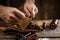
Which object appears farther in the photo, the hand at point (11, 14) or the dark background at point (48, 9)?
the dark background at point (48, 9)

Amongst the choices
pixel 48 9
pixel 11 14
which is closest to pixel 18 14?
pixel 11 14

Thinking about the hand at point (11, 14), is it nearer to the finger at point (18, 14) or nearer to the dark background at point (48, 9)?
the finger at point (18, 14)

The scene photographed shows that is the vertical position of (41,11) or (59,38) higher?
(41,11)

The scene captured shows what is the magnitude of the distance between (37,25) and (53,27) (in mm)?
113

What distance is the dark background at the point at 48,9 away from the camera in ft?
5.26

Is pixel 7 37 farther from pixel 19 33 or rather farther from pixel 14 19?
pixel 14 19

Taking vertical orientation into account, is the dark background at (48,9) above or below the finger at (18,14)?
below

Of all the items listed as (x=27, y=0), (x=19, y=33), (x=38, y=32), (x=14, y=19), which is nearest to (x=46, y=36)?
(x=38, y=32)

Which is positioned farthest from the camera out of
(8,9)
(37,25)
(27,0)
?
(37,25)

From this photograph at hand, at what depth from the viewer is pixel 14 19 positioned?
512 mm

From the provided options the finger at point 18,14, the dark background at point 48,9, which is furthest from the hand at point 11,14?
the dark background at point 48,9

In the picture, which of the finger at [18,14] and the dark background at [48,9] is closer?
the finger at [18,14]

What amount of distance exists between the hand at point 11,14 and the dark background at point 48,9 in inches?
42.5

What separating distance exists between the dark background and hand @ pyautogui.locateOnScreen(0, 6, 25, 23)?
108 centimetres
